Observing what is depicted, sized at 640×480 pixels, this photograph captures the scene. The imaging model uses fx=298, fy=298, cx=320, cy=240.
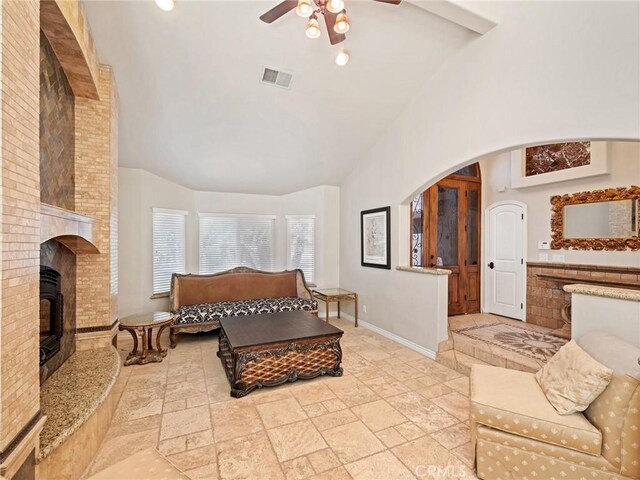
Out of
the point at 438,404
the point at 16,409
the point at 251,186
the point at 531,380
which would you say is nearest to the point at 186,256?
the point at 251,186

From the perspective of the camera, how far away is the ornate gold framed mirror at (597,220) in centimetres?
381

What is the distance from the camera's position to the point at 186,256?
213 inches

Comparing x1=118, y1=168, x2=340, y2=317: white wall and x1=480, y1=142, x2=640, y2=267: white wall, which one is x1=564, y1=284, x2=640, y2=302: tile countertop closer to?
x1=480, y1=142, x2=640, y2=267: white wall

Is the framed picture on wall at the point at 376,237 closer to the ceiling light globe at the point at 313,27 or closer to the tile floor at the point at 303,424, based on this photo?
the tile floor at the point at 303,424

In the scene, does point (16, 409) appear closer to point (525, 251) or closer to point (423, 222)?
point (423, 222)

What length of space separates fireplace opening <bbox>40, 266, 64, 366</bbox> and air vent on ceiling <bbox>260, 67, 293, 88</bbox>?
115 inches

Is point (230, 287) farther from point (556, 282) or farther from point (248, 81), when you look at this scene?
point (556, 282)

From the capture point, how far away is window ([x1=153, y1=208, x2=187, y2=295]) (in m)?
4.93

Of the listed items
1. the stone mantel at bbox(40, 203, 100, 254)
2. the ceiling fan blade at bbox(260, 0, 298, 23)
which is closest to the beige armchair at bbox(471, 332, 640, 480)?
the stone mantel at bbox(40, 203, 100, 254)

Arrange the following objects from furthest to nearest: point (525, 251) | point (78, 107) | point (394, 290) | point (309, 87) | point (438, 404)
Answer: point (525, 251) < point (394, 290) < point (309, 87) < point (78, 107) < point (438, 404)

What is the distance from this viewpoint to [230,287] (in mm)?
5285

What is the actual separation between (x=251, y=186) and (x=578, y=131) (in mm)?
4698

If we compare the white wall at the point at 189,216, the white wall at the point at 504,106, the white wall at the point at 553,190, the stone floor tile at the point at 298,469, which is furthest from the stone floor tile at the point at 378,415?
the white wall at the point at 189,216

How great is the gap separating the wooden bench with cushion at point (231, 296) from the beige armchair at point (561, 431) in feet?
11.0
